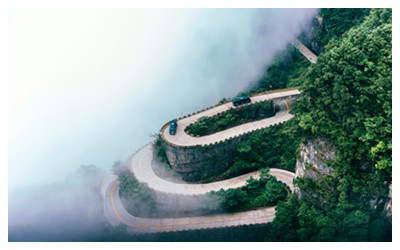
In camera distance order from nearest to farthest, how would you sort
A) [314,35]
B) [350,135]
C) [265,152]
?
[350,135] → [265,152] → [314,35]

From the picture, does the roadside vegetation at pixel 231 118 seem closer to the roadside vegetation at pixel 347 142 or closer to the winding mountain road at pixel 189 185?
the winding mountain road at pixel 189 185

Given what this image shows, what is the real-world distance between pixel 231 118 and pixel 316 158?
16845 mm

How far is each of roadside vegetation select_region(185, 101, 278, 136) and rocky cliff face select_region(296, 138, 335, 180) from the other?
42.1 feet

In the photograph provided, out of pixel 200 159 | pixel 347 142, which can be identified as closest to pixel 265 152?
pixel 200 159

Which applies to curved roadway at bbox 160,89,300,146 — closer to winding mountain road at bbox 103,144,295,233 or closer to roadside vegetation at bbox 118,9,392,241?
winding mountain road at bbox 103,144,295,233

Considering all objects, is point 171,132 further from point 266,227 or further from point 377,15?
point 377,15

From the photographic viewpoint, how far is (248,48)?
247 ft

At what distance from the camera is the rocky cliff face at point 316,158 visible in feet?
152

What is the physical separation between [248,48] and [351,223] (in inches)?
1722

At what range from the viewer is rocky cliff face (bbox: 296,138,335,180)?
46438mm

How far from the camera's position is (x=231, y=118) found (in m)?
59.6

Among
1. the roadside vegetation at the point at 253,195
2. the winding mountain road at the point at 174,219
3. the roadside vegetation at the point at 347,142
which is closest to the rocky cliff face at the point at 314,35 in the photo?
the roadside vegetation at the point at 347,142

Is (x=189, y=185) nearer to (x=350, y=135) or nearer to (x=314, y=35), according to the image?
(x=350, y=135)

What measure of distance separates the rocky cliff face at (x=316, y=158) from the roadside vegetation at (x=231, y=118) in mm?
12822
